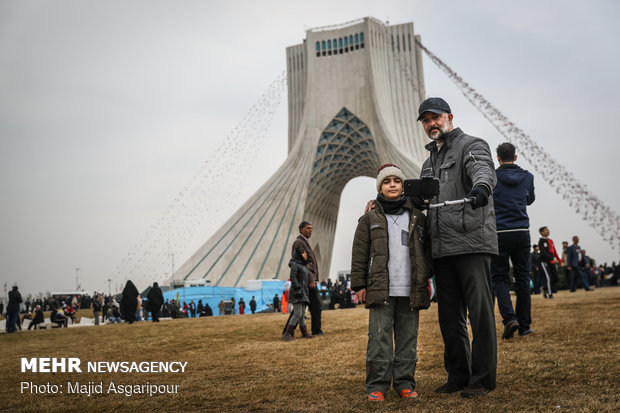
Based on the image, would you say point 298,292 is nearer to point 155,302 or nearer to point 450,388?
point 450,388

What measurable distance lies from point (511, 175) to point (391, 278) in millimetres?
2271

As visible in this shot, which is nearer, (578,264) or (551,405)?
(551,405)

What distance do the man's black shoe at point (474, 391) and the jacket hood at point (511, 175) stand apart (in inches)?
94.9

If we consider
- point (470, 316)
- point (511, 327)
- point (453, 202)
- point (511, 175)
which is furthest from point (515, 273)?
point (453, 202)

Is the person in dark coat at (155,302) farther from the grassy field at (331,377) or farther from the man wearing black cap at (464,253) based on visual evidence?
Answer: the man wearing black cap at (464,253)

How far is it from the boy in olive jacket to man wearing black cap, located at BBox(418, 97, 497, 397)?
134 millimetres

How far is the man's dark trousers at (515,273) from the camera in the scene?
4559 mm

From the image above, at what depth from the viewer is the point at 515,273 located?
15.6 feet

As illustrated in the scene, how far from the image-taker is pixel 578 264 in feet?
41.3

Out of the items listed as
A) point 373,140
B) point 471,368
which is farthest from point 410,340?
point 373,140

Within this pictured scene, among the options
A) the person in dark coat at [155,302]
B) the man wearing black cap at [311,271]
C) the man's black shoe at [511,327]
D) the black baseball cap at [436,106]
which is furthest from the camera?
the person in dark coat at [155,302]

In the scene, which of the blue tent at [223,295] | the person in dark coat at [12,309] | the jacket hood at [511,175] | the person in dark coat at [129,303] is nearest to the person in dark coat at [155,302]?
the person in dark coat at [129,303]

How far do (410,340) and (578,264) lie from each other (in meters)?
11.4

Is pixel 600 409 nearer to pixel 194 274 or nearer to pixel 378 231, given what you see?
pixel 378 231
